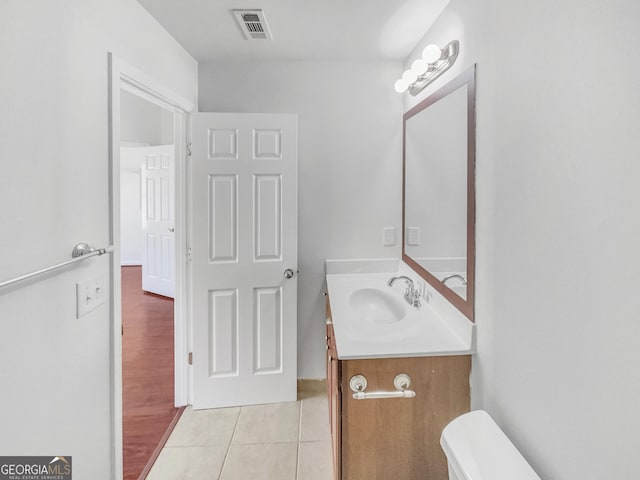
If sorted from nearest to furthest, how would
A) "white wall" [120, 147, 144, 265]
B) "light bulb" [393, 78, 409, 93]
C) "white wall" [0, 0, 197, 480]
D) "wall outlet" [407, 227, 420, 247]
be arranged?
"white wall" [0, 0, 197, 480]
"light bulb" [393, 78, 409, 93]
"wall outlet" [407, 227, 420, 247]
"white wall" [120, 147, 144, 265]

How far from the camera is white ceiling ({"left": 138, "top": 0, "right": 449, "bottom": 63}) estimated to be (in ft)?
5.55

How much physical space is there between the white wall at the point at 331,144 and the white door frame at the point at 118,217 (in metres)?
0.44

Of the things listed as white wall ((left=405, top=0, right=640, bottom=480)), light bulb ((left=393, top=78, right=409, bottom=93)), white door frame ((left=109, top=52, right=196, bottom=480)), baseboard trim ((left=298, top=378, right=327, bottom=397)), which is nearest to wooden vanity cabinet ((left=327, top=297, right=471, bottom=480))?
white wall ((left=405, top=0, right=640, bottom=480))

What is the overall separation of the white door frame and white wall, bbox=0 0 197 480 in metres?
0.03

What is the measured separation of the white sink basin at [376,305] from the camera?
6.77ft

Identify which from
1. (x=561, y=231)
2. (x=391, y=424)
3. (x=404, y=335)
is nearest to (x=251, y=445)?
(x=391, y=424)

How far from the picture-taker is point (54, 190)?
112 centimetres

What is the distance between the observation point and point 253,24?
6.16 feet

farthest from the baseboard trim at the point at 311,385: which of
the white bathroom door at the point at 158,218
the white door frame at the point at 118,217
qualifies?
the white bathroom door at the point at 158,218

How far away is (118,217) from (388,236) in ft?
5.63

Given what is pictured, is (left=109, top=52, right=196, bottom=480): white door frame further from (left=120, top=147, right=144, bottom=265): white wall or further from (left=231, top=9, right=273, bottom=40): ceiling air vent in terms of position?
(left=120, top=147, right=144, bottom=265): white wall

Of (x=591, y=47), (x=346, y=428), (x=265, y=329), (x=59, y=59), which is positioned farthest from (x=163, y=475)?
(x=591, y=47)

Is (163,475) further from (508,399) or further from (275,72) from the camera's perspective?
(275,72)

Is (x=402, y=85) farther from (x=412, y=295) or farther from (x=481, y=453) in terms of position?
(x=481, y=453)
